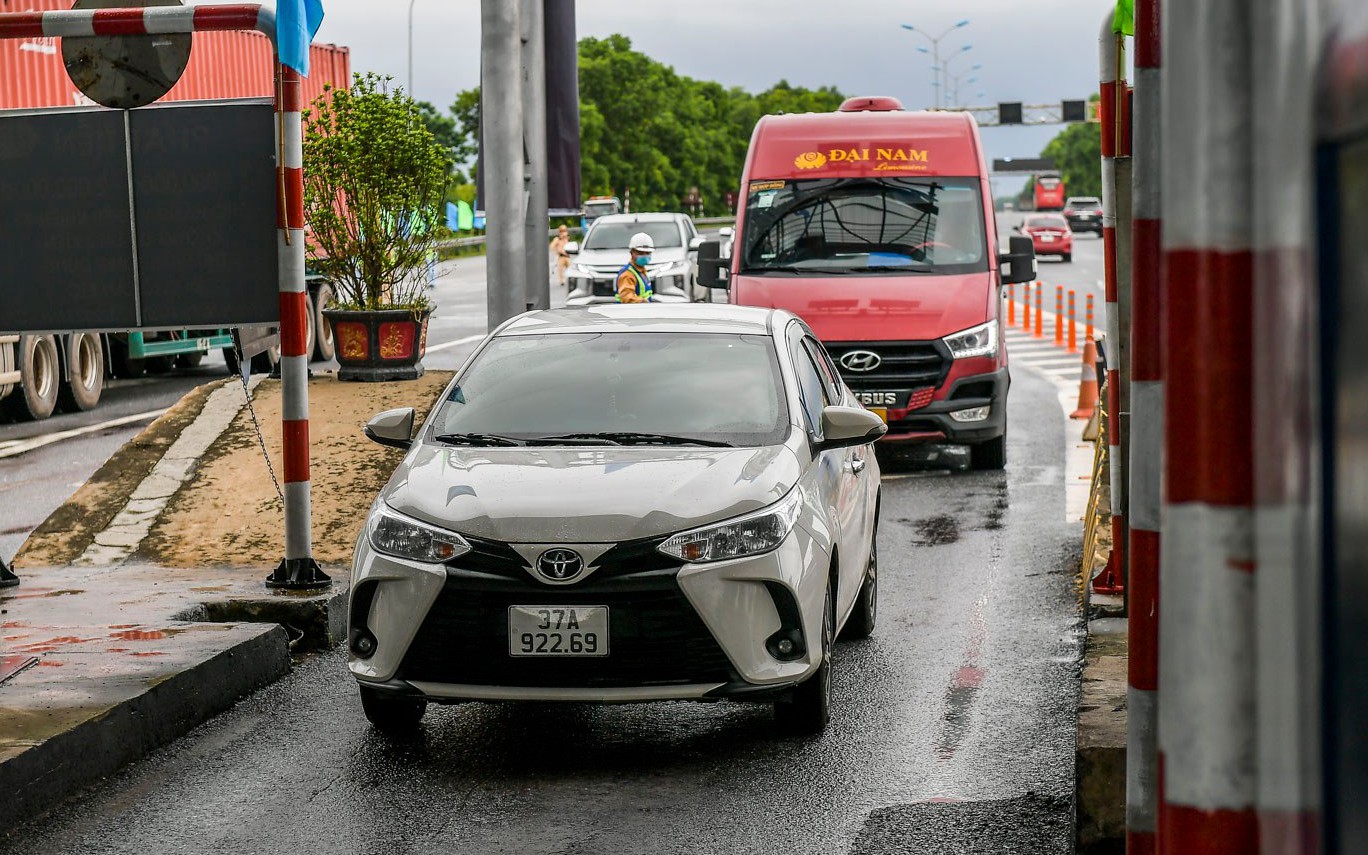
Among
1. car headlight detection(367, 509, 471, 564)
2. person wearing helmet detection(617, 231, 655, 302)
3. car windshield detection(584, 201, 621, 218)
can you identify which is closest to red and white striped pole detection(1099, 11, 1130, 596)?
car headlight detection(367, 509, 471, 564)

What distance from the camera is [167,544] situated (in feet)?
31.8

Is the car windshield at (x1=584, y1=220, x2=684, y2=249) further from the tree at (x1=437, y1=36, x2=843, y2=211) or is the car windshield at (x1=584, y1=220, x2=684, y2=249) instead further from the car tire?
the tree at (x1=437, y1=36, x2=843, y2=211)

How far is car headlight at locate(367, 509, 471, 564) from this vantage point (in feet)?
19.7

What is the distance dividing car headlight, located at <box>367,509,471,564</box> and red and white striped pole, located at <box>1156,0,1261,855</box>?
14.6 ft

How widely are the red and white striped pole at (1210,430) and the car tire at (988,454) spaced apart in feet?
40.0

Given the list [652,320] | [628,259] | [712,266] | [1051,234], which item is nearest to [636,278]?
[712,266]

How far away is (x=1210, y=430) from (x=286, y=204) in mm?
7346

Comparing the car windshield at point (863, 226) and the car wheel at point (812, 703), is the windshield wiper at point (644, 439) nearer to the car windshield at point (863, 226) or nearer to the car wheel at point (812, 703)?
the car wheel at point (812, 703)

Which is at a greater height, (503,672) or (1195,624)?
(1195,624)

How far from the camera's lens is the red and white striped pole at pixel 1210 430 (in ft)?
5.22

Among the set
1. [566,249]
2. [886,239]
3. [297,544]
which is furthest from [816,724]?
[566,249]

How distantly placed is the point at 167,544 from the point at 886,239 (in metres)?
6.54

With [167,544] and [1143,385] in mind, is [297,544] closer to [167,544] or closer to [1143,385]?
[167,544]

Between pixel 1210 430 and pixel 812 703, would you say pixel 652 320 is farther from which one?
pixel 1210 430
